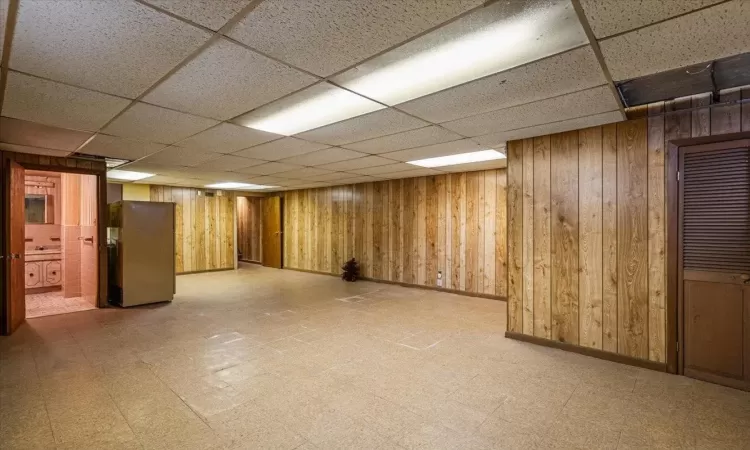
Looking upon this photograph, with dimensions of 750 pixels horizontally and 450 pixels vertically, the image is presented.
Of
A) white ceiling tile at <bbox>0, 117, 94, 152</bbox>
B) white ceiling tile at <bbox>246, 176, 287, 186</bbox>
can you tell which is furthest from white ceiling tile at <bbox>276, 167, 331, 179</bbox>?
white ceiling tile at <bbox>0, 117, 94, 152</bbox>

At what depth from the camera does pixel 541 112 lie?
290cm

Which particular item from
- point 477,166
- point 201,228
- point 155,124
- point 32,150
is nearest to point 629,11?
point 155,124

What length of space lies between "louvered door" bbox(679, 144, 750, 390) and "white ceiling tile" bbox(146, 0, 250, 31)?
3.59 metres

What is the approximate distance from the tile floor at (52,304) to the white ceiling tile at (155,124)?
337 cm

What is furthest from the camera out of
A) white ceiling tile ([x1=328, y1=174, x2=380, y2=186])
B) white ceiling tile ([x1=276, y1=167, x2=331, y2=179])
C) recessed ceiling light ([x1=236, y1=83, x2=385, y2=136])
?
white ceiling tile ([x1=328, y1=174, x2=380, y2=186])

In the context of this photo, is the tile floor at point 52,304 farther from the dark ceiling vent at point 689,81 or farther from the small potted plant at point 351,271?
the dark ceiling vent at point 689,81

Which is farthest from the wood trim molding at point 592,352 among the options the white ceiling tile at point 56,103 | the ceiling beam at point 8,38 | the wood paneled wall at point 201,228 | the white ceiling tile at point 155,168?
the wood paneled wall at point 201,228

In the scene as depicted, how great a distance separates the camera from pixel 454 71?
84.9 inches

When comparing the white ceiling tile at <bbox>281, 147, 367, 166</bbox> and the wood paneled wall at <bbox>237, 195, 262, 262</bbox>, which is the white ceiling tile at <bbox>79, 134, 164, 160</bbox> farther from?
the wood paneled wall at <bbox>237, 195, 262, 262</bbox>

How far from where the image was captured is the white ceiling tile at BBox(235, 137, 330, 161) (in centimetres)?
396

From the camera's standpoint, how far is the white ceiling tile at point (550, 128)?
3.06 metres

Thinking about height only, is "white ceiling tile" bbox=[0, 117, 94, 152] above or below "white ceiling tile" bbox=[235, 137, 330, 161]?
below

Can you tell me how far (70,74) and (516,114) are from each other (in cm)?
326

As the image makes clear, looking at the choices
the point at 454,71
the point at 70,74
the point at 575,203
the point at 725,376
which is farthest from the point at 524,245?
the point at 70,74
